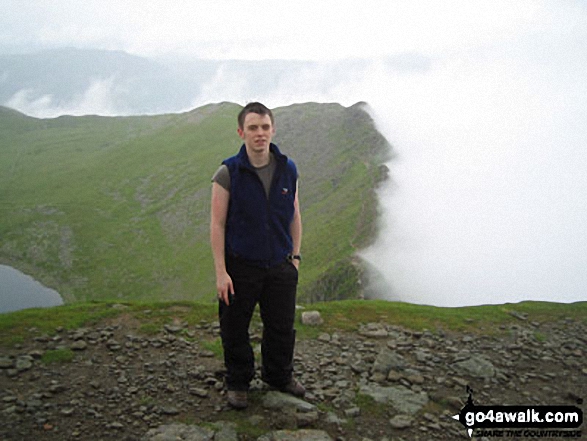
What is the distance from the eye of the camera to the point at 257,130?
687 cm

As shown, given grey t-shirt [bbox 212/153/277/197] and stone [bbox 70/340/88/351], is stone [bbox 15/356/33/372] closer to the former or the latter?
stone [bbox 70/340/88/351]

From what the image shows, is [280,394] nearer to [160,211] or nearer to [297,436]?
[297,436]

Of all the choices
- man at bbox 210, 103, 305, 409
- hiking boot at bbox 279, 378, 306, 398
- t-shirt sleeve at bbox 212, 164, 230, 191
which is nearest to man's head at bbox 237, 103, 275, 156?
man at bbox 210, 103, 305, 409

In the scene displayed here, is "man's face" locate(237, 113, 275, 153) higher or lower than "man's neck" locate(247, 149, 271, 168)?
higher

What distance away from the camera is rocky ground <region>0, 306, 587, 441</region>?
23.4 feet

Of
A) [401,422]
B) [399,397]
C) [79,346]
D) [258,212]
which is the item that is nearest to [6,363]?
[79,346]

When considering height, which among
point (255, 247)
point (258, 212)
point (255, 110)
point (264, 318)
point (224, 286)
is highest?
point (255, 110)

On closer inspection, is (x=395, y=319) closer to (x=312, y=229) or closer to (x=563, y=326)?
(x=563, y=326)

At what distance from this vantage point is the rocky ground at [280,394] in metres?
7.12

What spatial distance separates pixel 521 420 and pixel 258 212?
6318 mm

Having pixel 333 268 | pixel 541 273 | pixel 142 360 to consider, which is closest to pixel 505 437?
pixel 142 360

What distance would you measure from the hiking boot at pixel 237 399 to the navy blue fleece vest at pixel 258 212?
2371mm

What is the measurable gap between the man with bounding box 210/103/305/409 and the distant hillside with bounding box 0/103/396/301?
54.7 metres

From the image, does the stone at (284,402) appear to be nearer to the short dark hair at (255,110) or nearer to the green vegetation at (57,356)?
the green vegetation at (57,356)
